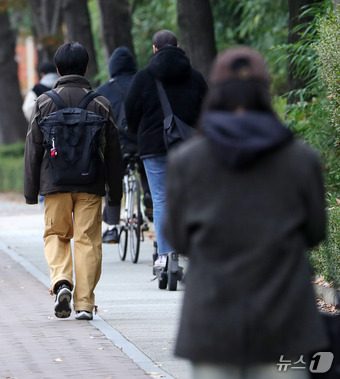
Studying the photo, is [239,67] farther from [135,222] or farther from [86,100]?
[135,222]

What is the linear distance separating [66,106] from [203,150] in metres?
4.51

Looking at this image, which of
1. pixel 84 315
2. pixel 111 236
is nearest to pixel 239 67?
pixel 84 315

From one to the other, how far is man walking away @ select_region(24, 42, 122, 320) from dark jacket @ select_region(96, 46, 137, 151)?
299cm

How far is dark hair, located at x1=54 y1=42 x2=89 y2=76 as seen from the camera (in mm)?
8016

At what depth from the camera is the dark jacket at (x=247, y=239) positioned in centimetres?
340

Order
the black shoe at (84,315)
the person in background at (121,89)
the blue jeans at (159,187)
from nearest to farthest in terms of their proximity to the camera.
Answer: the black shoe at (84,315), the blue jeans at (159,187), the person in background at (121,89)

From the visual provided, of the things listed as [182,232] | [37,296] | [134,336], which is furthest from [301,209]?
[37,296]

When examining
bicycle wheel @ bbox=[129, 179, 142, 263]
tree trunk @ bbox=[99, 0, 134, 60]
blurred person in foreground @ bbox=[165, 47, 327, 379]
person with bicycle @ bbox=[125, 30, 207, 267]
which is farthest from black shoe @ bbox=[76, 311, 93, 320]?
tree trunk @ bbox=[99, 0, 134, 60]

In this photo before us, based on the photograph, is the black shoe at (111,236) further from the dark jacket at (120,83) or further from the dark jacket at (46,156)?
the dark jacket at (46,156)

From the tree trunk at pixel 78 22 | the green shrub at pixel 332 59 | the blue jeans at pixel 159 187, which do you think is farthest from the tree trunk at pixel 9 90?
the blue jeans at pixel 159 187

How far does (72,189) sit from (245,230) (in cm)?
445

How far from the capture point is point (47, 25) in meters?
26.5

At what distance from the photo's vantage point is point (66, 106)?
7918 mm

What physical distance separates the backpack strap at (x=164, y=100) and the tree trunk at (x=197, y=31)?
651 centimetres
